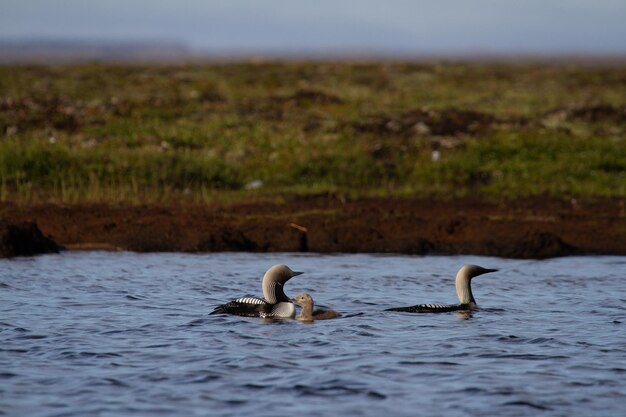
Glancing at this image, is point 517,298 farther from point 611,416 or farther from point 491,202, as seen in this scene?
point 491,202

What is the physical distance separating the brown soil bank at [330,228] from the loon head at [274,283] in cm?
620

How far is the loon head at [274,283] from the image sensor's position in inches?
509

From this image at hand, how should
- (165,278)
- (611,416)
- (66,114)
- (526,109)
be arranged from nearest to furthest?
(611,416), (165,278), (66,114), (526,109)

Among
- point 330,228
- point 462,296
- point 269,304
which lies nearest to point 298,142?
point 330,228

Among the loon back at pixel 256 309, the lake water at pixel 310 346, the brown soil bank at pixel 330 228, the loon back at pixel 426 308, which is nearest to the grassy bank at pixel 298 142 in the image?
the brown soil bank at pixel 330 228

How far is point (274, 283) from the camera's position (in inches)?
509

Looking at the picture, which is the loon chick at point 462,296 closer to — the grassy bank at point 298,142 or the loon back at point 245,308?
the loon back at point 245,308

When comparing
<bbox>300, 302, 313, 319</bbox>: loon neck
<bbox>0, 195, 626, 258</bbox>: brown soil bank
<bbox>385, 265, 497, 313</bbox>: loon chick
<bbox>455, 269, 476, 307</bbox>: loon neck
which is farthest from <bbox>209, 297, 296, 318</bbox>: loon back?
<bbox>0, 195, 626, 258</bbox>: brown soil bank

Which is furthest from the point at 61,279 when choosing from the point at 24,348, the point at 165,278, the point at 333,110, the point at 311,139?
the point at 333,110

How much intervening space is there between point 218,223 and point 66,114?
48.7 feet

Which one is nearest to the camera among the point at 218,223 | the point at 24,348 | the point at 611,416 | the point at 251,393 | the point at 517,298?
the point at 611,416

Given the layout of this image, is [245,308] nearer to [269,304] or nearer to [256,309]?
[256,309]

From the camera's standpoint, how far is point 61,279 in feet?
51.0

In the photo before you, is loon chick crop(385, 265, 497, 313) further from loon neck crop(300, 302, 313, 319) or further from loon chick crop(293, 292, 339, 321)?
loon neck crop(300, 302, 313, 319)
